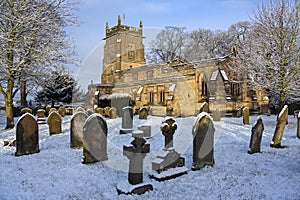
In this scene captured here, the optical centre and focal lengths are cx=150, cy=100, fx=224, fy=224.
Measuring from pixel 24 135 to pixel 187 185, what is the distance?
5.40 meters

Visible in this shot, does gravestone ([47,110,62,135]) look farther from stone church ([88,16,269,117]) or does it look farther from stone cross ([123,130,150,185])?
stone church ([88,16,269,117])

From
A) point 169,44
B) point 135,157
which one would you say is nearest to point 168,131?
point 135,157

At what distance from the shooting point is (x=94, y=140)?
6.74 meters

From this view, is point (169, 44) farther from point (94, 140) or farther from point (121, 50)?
point (94, 140)

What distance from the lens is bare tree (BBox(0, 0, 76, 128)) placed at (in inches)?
442

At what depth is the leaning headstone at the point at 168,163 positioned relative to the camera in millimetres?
5401

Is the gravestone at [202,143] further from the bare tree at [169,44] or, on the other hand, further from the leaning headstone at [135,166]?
the bare tree at [169,44]

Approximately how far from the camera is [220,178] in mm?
5355

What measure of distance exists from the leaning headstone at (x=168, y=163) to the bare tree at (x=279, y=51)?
11855 mm

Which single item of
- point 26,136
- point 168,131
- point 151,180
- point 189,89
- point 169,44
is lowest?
point 151,180

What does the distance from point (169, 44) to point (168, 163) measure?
37.5m

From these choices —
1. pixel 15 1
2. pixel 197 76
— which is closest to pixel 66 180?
pixel 15 1

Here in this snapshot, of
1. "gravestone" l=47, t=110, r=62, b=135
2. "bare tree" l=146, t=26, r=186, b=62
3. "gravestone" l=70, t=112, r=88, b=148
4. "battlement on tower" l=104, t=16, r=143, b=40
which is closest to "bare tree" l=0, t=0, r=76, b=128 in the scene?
"gravestone" l=47, t=110, r=62, b=135

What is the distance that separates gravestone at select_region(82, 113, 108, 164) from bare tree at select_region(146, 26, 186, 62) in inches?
1366
